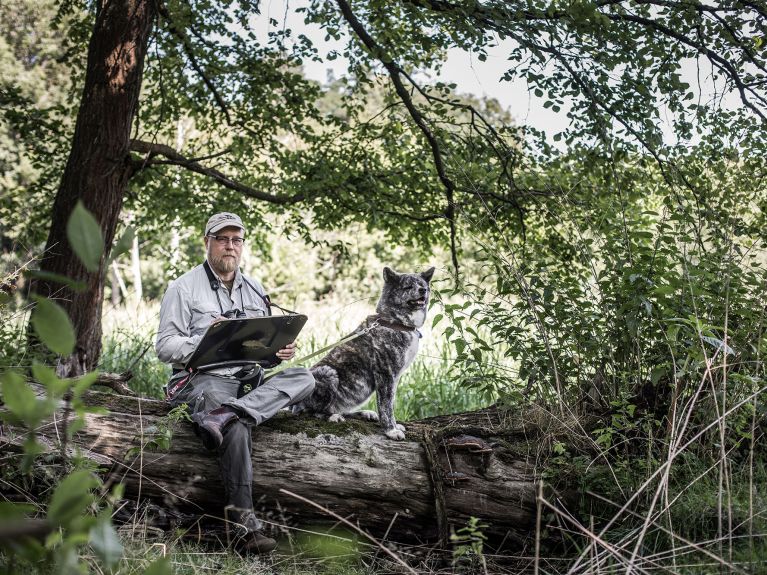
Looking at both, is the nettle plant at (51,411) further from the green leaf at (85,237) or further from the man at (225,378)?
the man at (225,378)

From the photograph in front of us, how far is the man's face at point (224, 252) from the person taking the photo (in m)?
4.80

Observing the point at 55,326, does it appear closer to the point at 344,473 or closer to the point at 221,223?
the point at 344,473

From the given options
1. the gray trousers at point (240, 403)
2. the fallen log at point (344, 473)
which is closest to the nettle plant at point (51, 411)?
the gray trousers at point (240, 403)

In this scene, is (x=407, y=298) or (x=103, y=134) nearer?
(x=407, y=298)

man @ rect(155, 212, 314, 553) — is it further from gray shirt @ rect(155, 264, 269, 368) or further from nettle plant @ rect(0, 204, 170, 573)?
nettle plant @ rect(0, 204, 170, 573)

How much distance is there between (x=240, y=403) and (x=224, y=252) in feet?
3.58

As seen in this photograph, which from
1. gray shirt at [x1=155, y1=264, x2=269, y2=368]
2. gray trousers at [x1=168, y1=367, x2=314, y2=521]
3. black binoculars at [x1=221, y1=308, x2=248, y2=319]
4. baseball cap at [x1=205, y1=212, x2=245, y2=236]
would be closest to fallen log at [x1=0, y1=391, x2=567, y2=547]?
gray trousers at [x1=168, y1=367, x2=314, y2=521]

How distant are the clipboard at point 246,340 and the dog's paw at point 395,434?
2.92 feet

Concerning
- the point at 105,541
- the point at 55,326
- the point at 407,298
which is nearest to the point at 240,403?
the point at 407,298

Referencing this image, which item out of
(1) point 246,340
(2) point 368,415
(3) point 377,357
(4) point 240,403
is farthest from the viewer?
(2) point 368,415

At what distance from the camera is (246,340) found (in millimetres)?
4410

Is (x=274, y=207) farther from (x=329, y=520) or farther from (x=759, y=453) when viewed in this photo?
(x=759, y=453)

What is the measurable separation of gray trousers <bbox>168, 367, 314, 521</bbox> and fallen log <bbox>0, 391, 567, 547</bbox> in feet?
0.58

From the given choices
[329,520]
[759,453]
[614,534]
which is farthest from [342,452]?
[759,453]
